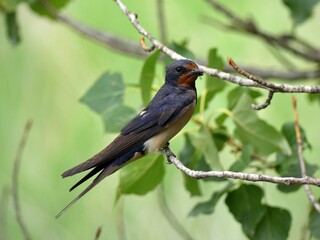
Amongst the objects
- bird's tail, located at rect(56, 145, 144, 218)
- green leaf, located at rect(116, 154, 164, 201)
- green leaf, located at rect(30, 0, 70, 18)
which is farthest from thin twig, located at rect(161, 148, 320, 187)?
green leaf, located at rect(30, 0, 70, 18)

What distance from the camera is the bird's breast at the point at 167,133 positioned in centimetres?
332

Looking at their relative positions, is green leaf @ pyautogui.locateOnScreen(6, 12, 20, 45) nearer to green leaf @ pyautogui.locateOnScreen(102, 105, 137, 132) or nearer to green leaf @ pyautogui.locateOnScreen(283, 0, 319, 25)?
green leaf @ pyautogui.locateOnScreen(102, 105, 137, 132)

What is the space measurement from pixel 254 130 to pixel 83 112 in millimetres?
3486

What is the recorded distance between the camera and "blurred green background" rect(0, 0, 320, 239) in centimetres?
554

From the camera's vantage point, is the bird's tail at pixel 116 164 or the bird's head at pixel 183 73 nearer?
the bird's tail at pixel 116 164

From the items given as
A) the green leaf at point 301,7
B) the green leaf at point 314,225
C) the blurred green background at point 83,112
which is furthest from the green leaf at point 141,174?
the blurred green background at point 83,112

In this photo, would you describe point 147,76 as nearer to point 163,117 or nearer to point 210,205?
point 163,117

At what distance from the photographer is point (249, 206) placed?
11.0 feet

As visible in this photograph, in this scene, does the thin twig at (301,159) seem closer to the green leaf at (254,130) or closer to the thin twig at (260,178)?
the green leaf at (254,130)

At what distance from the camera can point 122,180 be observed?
3357mm

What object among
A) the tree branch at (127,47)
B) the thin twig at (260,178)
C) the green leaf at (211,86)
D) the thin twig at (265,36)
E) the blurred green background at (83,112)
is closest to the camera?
the thin twig at (260,178)

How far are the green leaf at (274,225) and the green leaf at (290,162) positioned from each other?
110 millimetres

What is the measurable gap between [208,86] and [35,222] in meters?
2.59

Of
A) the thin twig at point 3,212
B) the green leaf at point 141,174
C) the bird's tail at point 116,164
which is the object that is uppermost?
the thin twig at point 3,212
